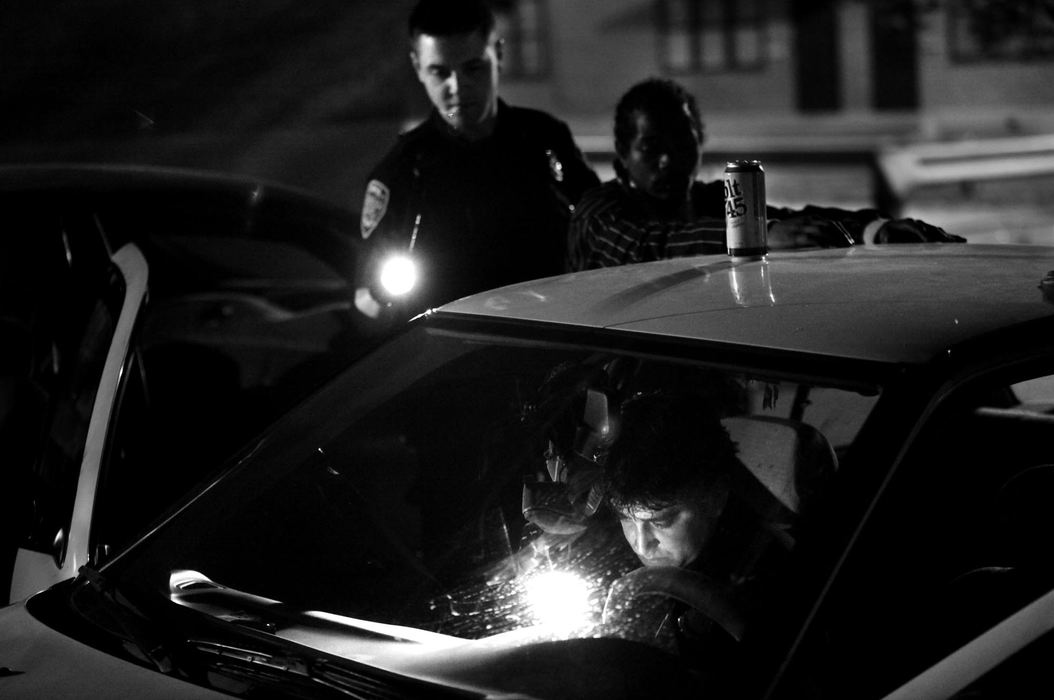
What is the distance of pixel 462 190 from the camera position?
3.90m

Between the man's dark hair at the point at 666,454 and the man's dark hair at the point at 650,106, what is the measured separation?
1.11 meters

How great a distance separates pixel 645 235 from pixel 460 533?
3.34ft

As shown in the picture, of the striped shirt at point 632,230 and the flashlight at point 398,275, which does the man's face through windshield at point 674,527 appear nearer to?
the striped shirt at point 632,230

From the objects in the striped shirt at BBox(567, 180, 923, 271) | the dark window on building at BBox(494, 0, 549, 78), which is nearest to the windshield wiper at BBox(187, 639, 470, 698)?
the striped shirt at BBox(567, 180, 923, 271)

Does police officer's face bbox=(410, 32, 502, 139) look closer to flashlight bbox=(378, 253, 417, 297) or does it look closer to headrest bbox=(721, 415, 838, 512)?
flashlight bbox=(378, 253, 417, 297)

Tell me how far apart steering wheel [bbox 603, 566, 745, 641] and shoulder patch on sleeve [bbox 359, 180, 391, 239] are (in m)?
1.88

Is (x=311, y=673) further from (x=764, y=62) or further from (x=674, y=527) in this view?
(x=764, y=62)

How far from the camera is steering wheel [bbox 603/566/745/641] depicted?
206cm

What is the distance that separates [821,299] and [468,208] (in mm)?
1761

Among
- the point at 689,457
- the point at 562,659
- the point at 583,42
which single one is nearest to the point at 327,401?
the point at 689,457

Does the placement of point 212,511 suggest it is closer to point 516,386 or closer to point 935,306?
point 516,386

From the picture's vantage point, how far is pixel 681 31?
2716cm

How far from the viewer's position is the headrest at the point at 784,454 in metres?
2.31

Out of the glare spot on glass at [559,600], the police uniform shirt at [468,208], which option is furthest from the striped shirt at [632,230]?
the glare spot on glass at [559,600]
